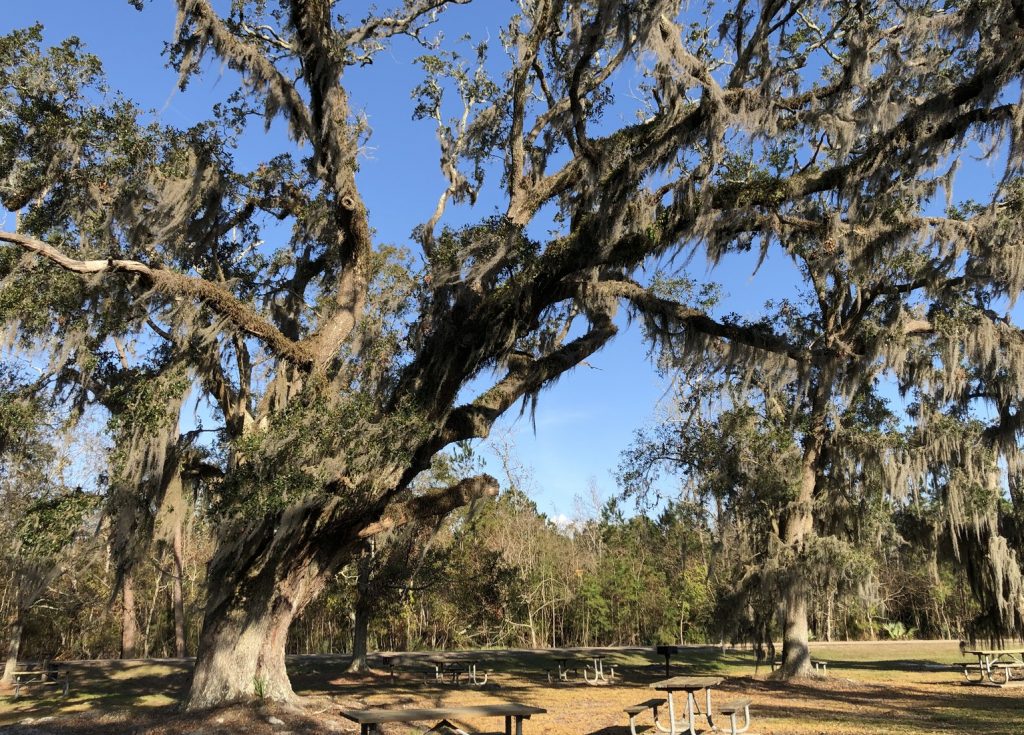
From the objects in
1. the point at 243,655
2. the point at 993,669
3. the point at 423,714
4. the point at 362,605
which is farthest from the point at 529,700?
the point at 993,669

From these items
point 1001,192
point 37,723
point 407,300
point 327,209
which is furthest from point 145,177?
point 1001,192

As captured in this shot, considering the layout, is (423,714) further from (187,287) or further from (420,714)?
(187,287)

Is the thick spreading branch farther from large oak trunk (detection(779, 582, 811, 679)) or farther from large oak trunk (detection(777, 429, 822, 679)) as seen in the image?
large oak trunk (detection(779, 582, 811, 679))

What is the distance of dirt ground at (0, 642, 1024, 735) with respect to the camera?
9.13 meters

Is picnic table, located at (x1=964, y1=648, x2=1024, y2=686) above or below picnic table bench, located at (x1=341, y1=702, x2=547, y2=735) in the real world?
below

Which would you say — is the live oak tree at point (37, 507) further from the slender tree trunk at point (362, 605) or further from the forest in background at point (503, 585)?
the slender tree trunk at point (362, 605)

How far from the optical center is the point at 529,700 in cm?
1341

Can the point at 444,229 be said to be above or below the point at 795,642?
above

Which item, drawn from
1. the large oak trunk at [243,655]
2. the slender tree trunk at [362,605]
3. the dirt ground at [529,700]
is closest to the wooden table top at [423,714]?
the dirt ground at [529,700]

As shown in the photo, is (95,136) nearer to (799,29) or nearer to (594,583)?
(799,29)

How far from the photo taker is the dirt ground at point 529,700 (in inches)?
360

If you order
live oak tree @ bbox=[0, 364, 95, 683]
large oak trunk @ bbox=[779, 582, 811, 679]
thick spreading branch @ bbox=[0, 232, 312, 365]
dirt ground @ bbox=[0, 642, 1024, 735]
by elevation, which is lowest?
dirt ground @ bbox=[0, 642, 1024, 735]

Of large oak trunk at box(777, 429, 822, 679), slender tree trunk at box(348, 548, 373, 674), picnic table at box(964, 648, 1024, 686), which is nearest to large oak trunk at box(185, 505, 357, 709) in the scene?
slender tree trunk at box(348, 548, 373, 674)

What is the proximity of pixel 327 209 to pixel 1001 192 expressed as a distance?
36.2ft
